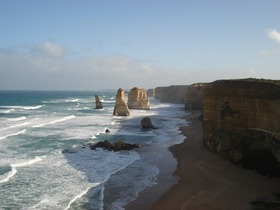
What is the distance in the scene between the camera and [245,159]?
82.4 ft

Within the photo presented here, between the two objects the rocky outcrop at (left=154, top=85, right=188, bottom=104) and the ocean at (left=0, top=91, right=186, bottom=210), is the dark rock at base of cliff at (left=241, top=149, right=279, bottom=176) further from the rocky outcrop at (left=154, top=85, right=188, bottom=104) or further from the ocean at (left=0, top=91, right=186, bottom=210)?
the rocky outcrop at (left=154, top=85, right=188, bottom=104)

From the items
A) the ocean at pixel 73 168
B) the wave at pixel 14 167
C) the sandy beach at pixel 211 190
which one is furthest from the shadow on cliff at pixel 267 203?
the wave at pixel 14 167

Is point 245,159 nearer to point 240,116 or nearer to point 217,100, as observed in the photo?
point 240,116

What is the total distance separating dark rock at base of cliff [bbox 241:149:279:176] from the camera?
22422 millimetres

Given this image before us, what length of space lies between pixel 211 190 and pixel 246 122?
7055 millimetres

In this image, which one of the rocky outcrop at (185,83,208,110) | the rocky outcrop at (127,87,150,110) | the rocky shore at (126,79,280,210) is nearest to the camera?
the rocky shore at (126,79,280,210)

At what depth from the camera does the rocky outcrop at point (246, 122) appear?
22.6 metres

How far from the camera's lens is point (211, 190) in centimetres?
2073

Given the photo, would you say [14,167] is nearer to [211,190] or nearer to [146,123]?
[211,190]

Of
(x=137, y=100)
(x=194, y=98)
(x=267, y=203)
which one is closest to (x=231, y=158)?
(x=267, y=203)

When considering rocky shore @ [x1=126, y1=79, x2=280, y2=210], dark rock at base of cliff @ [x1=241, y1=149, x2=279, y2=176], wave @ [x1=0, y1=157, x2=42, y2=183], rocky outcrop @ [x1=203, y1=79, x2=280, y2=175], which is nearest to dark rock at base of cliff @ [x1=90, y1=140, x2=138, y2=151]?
rocky shore @ [x1=126, y1=79, x2=280, y2=210]

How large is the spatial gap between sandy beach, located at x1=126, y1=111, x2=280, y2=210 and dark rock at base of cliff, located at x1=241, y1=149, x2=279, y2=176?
18.3 inches

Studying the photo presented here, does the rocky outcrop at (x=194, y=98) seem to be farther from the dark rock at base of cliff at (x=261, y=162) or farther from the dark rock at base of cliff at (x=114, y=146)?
the dark rock at base of cliff at (x=261, y=162)

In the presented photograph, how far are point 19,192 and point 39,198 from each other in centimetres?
174
